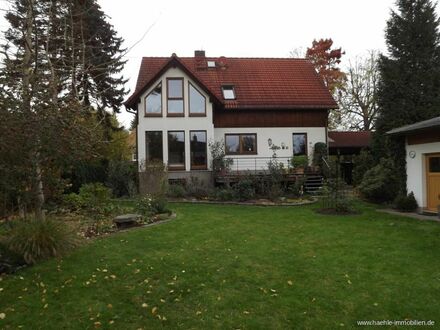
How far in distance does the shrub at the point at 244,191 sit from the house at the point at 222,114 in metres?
3.59

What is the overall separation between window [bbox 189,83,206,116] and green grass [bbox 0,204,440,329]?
37.6 feet

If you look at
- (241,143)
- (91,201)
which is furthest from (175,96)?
(91,201)

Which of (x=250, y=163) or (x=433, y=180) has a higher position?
(x=250, y=163)

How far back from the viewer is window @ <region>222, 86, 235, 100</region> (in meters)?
21.1

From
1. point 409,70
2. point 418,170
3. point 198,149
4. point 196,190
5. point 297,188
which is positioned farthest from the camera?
point 198,149

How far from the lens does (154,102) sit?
1981 cm

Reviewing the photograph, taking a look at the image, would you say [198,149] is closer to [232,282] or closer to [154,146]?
[154,146]

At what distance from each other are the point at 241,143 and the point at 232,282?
15.3 m

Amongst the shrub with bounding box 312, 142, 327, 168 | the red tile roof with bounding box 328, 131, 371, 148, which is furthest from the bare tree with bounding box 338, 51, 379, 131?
the shrub with bounding box 312, 142, 327, 168

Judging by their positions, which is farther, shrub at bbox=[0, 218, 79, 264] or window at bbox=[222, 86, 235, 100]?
window at bbox=[222, 86, 235, 100]

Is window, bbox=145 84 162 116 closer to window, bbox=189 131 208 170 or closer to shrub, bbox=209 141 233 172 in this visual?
window, bbox=189 131 208 170

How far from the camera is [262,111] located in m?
20.9

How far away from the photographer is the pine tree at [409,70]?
16.5 meters

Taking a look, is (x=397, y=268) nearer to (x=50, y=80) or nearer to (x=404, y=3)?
(x=50, y=80)
